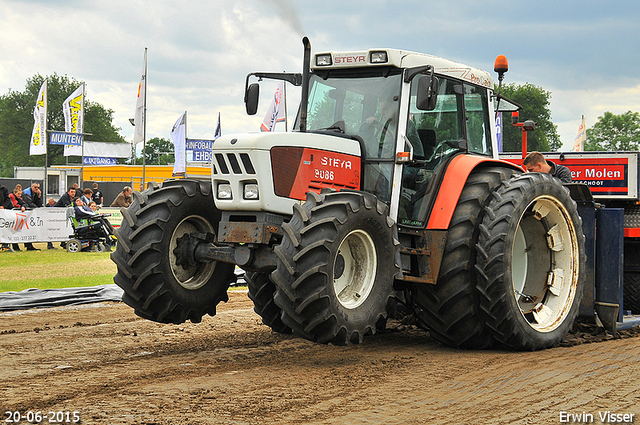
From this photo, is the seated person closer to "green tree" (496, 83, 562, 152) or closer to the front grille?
the front grille

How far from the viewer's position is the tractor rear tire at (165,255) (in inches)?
239

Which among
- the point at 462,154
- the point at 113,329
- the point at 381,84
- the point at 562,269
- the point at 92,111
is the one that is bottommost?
the point at 113,329

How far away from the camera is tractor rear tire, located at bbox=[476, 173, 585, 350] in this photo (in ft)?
19.9

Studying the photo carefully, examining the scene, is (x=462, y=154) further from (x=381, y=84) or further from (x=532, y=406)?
(x=532, y=406)

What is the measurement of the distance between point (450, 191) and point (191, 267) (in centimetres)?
261

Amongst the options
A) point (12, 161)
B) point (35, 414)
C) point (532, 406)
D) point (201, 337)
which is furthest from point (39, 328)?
point (12, 161)

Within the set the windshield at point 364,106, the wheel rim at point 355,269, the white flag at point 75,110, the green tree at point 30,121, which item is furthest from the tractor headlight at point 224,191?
the green tree at point 30,121

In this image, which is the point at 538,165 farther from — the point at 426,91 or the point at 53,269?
the point at 53,269

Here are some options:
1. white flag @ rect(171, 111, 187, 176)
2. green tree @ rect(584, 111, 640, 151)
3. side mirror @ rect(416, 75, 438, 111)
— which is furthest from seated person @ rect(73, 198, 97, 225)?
green tree @ rect(584, 111, 640, 151)

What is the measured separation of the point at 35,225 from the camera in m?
18.6

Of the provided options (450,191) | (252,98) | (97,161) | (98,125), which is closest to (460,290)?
(450,191)

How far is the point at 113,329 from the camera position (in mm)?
7637

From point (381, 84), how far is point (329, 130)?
26.1 inches

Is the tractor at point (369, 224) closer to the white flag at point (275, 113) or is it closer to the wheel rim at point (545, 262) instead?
the wheel rim at point (545, 262)
